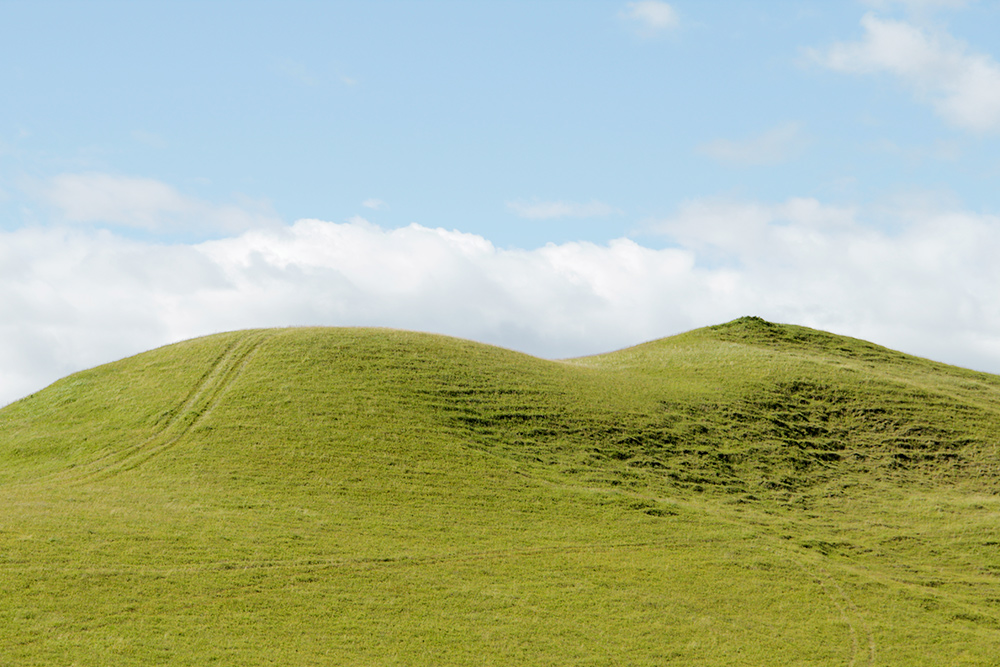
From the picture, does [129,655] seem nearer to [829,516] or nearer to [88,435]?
[88,435]

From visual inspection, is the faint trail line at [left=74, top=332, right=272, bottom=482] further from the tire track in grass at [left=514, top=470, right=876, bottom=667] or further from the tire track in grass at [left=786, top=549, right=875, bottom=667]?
the tire track in grass at [left=786, top=549, right=875, bottom=667]

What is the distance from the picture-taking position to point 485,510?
144 feet

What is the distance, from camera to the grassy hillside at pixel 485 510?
32281 mm

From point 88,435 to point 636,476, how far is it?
3385 cm

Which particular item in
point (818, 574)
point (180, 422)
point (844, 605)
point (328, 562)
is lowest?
point (844, 605)

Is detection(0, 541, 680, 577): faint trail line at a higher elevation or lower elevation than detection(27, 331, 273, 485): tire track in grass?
lower

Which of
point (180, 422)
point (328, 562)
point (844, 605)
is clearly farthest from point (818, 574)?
point (180, 422)

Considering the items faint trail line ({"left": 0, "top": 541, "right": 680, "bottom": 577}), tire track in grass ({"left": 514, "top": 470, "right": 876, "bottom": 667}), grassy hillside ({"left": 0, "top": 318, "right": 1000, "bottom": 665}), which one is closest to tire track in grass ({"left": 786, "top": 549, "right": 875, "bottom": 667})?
tire track in grass ({"left": 514, "top": 470, "right": 876, "bottom": 667})

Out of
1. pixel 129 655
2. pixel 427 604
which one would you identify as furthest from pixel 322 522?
pixel 129 655

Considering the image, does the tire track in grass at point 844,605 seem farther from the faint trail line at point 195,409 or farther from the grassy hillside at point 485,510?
the faint trail line at point 195,409

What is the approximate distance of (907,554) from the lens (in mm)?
46469

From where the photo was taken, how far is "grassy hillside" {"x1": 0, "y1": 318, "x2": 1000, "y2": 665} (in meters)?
32.3

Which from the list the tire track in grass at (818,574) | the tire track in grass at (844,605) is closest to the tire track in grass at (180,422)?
the tire track in grass at (818,574)

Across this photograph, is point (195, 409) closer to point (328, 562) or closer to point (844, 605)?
point (328, 562)
